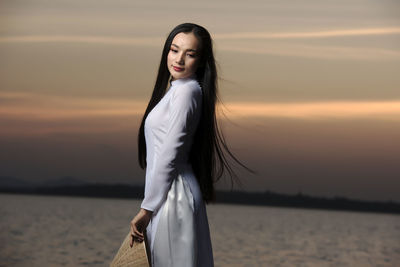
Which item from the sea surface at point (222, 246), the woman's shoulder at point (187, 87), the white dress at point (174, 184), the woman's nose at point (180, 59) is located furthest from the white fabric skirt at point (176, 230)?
the sea surface at point (222, 246)

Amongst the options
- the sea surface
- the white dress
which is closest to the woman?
the white dress

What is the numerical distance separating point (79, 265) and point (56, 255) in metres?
3.14

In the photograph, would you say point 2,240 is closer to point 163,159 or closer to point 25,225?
point 25,225

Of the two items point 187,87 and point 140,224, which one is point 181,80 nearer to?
point 187,87

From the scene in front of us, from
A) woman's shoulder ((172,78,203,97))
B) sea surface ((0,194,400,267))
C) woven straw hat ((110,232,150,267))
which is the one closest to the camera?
woven straw hat ((110,232,150,267))

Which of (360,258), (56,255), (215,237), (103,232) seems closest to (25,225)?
(103,232)

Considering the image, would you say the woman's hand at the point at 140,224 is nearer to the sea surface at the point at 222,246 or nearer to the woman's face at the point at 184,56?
the woman's face at the point at 184,56

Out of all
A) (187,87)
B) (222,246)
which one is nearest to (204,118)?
(187,87)

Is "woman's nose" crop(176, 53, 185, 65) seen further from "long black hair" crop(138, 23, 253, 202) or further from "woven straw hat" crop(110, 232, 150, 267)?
"woven straw hat" crop(110, 232, 150, 267)

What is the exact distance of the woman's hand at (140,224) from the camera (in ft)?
11.1

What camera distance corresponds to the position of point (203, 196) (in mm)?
3613

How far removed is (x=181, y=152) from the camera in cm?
345

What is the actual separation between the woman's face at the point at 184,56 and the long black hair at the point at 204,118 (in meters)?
0.02

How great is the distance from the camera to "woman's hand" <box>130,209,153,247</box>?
3391 millimetres
